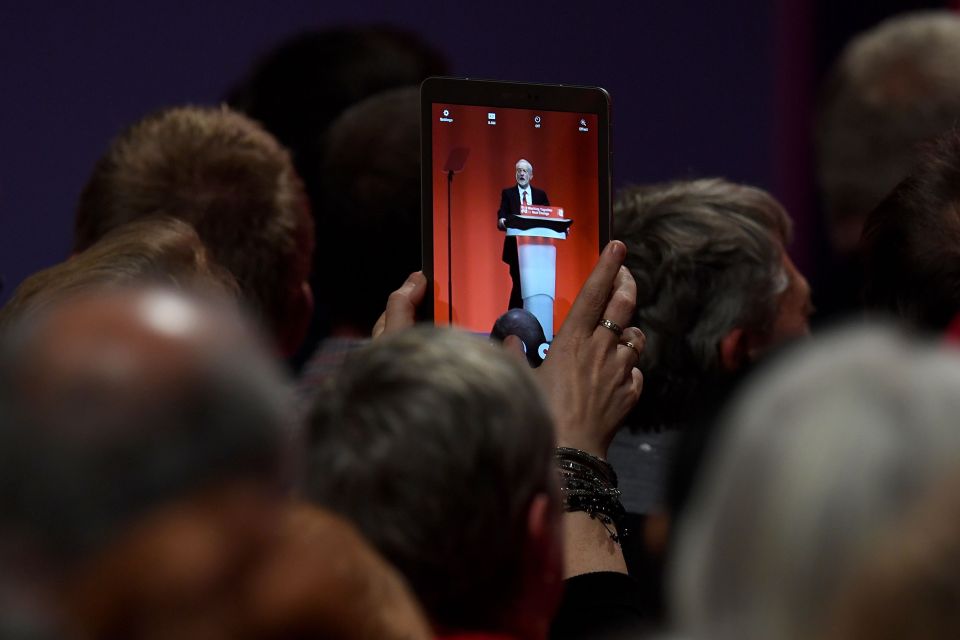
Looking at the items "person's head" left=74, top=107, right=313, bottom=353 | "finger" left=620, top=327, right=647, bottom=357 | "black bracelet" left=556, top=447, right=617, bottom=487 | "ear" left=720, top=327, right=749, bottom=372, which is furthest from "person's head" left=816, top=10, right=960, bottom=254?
"black bracelet" left=556, top=447, right=617, bottom=487

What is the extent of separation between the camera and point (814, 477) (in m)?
0.78

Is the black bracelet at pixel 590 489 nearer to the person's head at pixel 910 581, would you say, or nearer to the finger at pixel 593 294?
the finger at pixel 593 294

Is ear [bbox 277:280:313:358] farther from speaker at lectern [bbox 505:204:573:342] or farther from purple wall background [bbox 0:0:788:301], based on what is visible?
purple wall background [bbox 0:0:788:301]

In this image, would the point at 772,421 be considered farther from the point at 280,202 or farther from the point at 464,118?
the point at 280,202

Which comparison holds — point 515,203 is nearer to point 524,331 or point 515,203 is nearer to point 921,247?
point 524,331

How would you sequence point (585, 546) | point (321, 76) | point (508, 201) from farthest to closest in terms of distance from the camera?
point (321, 76) < point (508, 201) < point (585, 546)

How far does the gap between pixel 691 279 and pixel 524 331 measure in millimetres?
622

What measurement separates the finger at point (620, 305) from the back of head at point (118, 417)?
1.00 meters

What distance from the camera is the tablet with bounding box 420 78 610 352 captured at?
1847 mm

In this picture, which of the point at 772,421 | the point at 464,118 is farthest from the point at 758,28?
the point at 772,421

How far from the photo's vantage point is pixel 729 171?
390cm

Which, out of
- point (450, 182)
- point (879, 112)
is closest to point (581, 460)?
point (450, 182)

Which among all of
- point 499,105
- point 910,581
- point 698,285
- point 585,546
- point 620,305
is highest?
point 499,105

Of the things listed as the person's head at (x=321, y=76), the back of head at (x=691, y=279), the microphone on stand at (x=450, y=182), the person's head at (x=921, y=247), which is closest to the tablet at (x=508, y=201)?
the microphone on stand at (x=450, y=182)
